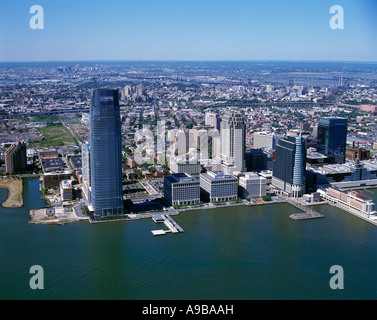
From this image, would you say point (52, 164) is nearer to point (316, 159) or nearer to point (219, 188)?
point (219, 188)

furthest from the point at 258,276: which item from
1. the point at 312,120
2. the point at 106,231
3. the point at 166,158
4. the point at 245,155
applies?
the point at 312,120

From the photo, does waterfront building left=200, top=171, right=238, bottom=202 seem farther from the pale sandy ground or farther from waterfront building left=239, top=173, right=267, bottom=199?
the pale sandy ground

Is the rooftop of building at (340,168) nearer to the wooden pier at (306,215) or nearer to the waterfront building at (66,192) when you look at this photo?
the wooden pier at (306,215)

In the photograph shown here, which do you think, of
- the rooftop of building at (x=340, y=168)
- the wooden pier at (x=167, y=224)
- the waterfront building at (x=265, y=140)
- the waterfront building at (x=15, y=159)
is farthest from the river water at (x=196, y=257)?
the waterfront building at (x=265, y=140)

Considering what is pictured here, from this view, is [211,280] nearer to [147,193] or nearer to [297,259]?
[297,259]

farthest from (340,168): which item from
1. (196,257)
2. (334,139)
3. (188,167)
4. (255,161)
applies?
(196,257)

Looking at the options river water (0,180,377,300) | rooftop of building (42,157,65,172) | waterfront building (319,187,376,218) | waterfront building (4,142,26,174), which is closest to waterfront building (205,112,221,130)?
rooftop of building (42,157,65,172)
